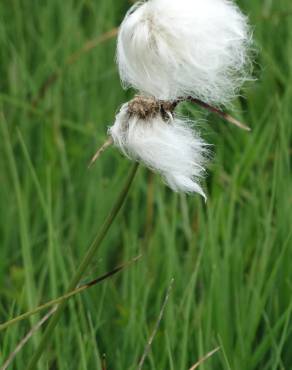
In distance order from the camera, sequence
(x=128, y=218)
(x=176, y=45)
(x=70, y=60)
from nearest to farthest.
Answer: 1. (x=176, y=45)
2. (x=128, y=218)
3. (x=70, y=60)

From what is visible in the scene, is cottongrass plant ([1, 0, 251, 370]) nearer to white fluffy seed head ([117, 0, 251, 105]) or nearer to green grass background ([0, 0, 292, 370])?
white fluffy seed head ([117, 0, 251, 105])

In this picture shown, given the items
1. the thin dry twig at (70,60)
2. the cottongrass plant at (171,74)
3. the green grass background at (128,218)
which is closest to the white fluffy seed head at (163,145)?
the cottongrass plant at (171,74)

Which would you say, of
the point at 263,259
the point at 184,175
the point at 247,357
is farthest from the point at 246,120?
the point at 184,175

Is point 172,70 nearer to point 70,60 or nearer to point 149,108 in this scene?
point 149,108

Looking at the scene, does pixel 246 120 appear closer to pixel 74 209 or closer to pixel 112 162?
pixel 112 162

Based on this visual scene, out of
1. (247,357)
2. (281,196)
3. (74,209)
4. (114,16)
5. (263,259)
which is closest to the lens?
(247,357)

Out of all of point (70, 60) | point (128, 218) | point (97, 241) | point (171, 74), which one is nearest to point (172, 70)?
point (171, 74)

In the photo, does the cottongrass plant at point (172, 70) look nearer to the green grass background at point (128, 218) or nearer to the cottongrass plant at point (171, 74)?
the cottongrass plant at point (171, 74)

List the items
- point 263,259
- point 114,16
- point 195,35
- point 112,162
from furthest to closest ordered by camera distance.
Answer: point 114,16 → point 112,162 → point 263,259 → point 195,35
